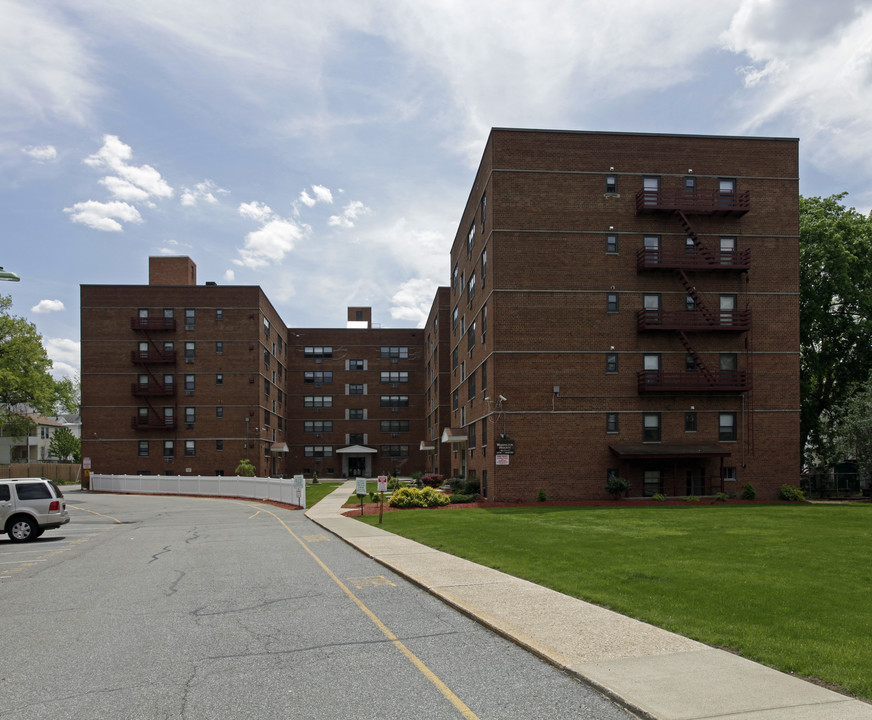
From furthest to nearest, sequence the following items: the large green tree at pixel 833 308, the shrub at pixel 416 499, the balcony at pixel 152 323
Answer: the balcony at pixel 152 323
the large green tree at pixel 833 308
the shrub at pixel 416 499

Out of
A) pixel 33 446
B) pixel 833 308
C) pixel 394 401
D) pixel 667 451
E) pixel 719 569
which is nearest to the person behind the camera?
pixel 719 569

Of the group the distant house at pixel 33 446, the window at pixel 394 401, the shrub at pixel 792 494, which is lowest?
the distant house at pixel 33 446

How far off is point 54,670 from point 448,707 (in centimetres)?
436

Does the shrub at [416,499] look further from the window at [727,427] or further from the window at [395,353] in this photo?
the window at [395,353]

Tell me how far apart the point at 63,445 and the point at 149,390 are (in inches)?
2094

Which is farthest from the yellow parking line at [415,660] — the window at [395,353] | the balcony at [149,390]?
the window at [395,353]

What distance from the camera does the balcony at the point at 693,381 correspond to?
3722 centimetres

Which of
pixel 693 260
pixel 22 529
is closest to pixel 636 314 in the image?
pixel 693 260

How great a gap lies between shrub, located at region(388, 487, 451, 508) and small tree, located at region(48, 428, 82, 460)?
92.0m

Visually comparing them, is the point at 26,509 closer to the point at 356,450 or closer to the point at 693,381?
the point at 693,381

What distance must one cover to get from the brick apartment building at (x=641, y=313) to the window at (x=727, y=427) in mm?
71

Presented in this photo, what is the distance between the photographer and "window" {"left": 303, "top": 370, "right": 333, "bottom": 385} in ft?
292

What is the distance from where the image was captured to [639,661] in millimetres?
7812

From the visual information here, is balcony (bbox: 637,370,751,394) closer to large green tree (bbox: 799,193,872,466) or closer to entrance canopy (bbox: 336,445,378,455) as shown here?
large green tree (bbox: 799,193,872,466)
